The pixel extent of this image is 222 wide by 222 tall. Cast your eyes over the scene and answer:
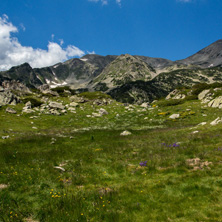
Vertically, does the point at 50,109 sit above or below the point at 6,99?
below

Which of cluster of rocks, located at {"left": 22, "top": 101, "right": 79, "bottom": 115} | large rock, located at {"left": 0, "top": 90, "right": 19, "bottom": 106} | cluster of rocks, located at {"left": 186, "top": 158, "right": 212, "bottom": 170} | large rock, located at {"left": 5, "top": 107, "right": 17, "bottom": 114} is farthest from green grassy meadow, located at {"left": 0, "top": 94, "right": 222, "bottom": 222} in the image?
large rock, located at {"left": 0, "top": 90, "right": 19, "bottom": 106}

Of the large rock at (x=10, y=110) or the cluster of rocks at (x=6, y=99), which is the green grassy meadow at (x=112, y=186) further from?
the cluster of rocks at (x=6, y=99)

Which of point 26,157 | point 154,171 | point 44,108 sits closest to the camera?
point 154,171

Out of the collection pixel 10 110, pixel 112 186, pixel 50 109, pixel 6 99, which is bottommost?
pixel 112 186

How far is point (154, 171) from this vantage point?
436 inches

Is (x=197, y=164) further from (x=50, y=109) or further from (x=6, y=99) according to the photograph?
(x=6, y=99)

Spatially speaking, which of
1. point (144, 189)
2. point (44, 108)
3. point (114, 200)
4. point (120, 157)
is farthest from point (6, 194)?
point (44, 108)

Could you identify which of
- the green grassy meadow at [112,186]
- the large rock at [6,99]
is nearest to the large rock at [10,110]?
the large rock at [6,99]

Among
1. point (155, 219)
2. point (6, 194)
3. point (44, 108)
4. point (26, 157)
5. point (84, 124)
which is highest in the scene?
point (44, 108)

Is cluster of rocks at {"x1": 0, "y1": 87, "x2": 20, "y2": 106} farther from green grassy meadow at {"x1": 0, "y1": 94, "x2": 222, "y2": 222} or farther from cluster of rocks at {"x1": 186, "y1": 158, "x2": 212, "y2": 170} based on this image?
cluster of rocks at {"x1": 186, "y1": 158, "x2": 212, "y2": 170}

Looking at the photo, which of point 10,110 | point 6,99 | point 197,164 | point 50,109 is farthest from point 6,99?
point 197,164

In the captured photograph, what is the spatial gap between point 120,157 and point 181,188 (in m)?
7.00

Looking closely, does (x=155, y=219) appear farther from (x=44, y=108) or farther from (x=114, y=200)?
(x=44, y=108)

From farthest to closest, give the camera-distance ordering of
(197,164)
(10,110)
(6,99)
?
(6,99)
(10,110)
(197,164)
